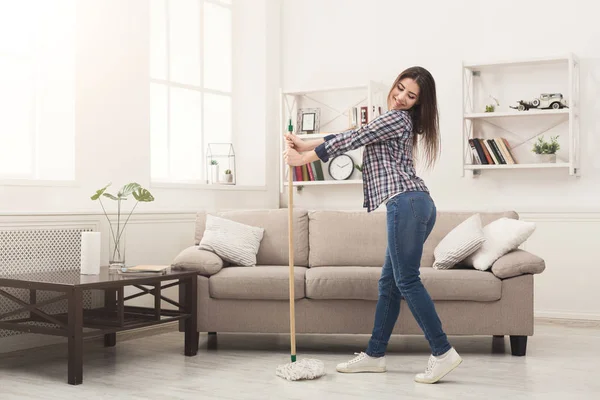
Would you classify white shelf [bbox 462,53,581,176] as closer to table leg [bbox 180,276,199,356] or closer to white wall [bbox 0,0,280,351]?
white wall [bbox 0,0,280,351]

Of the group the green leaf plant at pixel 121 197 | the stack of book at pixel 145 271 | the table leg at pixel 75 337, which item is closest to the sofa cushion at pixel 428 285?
the stack of book at pixel 145 271

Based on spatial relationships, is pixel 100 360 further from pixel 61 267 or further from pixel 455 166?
pixel 455 166

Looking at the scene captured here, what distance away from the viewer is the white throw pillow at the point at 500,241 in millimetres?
4055

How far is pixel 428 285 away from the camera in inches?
156

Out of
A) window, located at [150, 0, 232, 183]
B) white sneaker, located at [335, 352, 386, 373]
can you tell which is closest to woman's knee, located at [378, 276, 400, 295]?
white sneaker, located at [335, 352, 386, 373]

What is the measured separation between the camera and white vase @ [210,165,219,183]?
580cm

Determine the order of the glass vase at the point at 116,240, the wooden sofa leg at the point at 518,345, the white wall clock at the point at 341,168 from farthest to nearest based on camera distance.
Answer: the white wall clock at the point at 341,168
the glass vase at the point at 116,240
the wooden sofa leg at the point at 518,345

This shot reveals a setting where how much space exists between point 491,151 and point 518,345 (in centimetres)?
180

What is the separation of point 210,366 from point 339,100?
300cm

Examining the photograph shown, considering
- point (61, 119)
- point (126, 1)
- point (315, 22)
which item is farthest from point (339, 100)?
point (61, 119)

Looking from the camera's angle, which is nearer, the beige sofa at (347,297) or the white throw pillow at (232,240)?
the beige sofa at (347,297)

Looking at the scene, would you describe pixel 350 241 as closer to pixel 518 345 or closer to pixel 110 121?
pixel 518 345

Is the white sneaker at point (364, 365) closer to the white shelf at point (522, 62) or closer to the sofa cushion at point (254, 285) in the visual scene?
the sofa cushion at point (254, 285)

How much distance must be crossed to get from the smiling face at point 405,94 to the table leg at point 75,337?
1.64m
